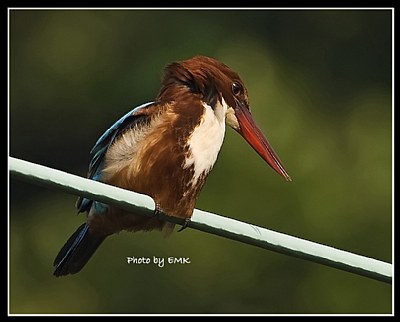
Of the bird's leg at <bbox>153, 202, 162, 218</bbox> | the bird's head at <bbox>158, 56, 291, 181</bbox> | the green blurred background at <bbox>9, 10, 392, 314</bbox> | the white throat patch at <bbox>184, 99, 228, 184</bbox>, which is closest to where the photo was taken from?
the bird's leg at <bbox>153, 202, 162, 218</bbox>

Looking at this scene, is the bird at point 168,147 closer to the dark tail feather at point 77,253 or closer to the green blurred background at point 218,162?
the dark tail feather at point 77,253

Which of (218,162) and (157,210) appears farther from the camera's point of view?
(218,162)

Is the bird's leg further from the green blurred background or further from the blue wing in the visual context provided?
the green blurred background

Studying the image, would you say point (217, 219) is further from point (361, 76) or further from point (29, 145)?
point (361, 76)

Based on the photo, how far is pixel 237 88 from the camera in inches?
109

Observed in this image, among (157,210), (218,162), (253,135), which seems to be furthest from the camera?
(218,162)

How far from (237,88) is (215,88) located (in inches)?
2.9

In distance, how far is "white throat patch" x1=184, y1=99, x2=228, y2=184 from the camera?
8.46 ft

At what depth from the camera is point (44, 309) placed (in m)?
3.94

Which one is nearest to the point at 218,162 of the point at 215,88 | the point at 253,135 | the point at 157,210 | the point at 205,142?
the point at 253,135

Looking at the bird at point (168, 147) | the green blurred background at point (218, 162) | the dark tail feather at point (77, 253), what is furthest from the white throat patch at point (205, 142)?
the green blurred background at point (218, 162)

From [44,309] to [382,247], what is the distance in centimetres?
125

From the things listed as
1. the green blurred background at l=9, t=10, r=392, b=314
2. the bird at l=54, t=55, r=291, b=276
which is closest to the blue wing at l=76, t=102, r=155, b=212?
the bird at l=54, t=55, r=291, b=276

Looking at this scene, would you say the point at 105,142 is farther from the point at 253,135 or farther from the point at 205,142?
the point at 253,135
